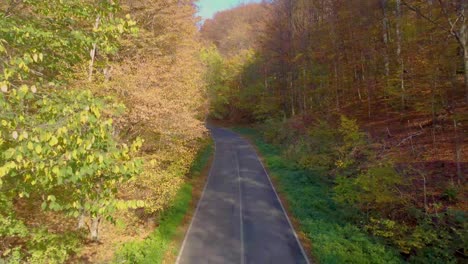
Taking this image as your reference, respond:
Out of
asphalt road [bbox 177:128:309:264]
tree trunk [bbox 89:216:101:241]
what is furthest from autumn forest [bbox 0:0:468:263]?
asphalt road [bbox 177:128:309:264]

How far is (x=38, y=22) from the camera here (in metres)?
6.48

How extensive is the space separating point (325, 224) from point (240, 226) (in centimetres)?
390

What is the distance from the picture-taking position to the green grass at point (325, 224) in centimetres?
1179

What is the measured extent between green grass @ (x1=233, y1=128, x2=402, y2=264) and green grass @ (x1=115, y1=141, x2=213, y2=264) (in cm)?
592

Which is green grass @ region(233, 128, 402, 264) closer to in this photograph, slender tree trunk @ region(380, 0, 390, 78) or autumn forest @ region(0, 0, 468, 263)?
autumn forest @ region(0, 0, 468, 263)

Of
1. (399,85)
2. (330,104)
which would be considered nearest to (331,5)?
(330,104)

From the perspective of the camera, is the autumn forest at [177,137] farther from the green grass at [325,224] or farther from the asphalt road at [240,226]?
the asphalt road at [240,226]

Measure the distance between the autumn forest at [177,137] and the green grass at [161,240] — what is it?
0.09m

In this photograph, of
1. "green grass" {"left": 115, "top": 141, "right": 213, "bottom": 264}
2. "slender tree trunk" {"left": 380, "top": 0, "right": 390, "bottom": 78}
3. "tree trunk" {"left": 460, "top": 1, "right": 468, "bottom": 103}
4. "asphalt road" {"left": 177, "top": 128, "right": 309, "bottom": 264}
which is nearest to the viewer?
"tree trunk" {"left": 460, "top": 1, "right": 468, "bottom": 103}

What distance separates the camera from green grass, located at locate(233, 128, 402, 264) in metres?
11.8

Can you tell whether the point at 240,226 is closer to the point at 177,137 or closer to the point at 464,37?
the point at 177,137

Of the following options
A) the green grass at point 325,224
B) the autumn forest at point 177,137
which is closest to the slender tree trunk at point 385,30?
the autumn forest at point 177,137

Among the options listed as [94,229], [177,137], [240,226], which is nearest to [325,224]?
[240,226]

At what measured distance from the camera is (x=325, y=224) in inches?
584
